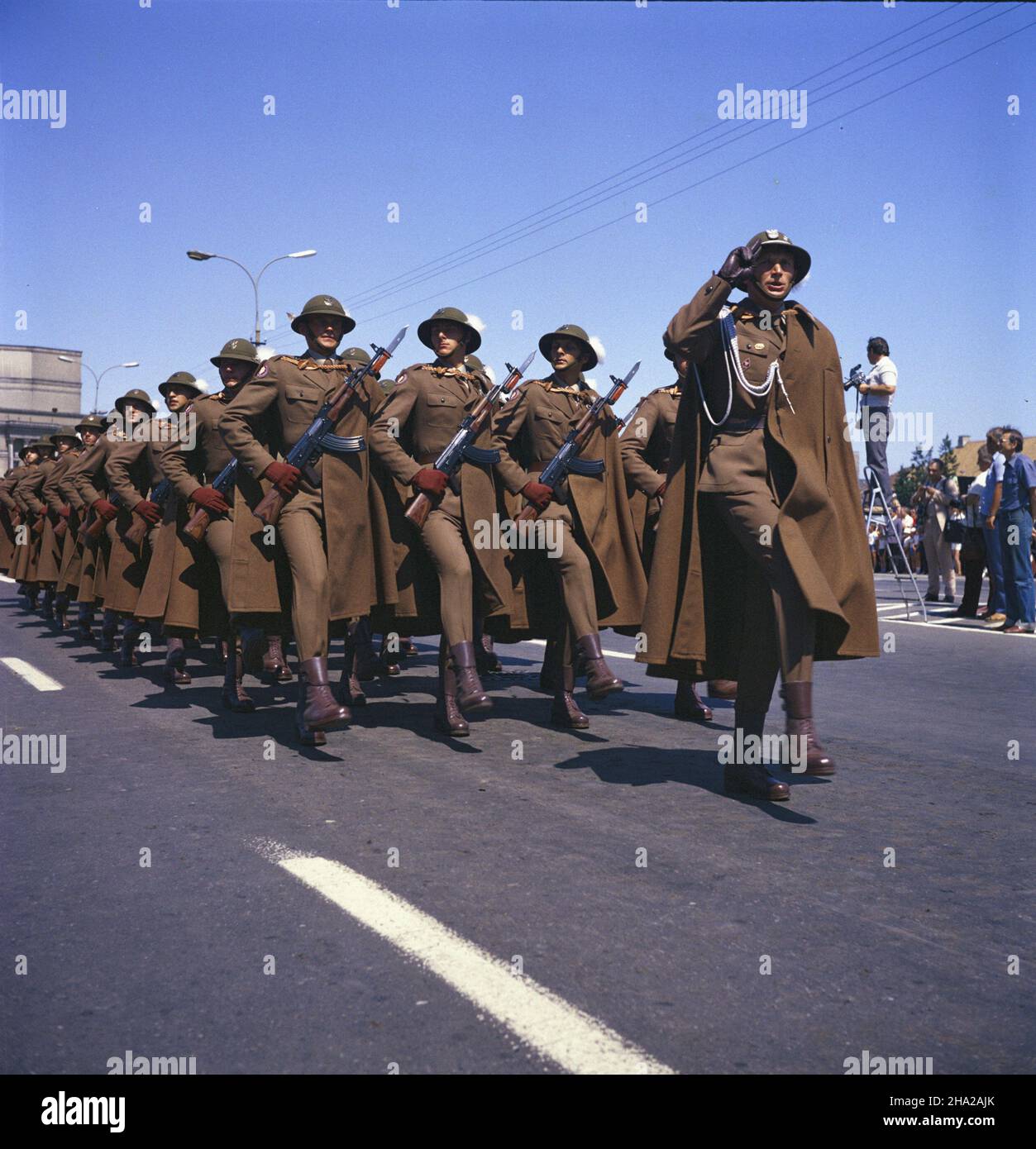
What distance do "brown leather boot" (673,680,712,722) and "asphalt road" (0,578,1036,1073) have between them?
2.28ft

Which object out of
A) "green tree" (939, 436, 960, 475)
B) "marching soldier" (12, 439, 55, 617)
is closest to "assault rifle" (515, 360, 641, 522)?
"marching soldier" (12, 439, 55, 617)

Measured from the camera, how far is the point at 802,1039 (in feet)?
9.59

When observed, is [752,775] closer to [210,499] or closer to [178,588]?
[210,499]

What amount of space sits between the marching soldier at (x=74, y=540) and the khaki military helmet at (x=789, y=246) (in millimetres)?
9172

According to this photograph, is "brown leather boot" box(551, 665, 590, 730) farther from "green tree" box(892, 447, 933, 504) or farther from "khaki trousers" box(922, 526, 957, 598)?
"green tree" box(892, 447, 933, 504)

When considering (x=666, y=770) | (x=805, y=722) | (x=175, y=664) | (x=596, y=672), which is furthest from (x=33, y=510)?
(x=805, y=722)

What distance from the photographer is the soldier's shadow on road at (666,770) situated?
17.6 feet

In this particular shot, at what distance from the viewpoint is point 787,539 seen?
16.4 feet

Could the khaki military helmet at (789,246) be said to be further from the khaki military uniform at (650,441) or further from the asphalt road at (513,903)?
the khaki military uniform at (650,441)

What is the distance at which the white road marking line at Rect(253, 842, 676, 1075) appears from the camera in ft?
9.22

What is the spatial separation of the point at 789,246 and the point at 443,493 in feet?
8.85
